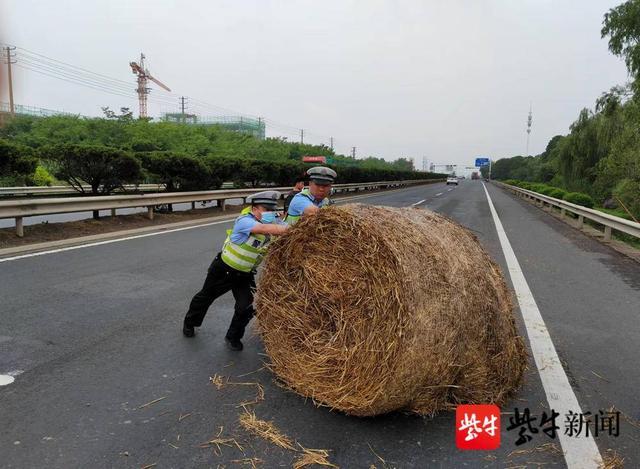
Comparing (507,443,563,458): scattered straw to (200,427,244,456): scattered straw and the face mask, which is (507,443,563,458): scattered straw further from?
the face mask

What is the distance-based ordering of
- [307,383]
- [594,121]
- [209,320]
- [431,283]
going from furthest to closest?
[594,121], [209,320], [307,383], [431,283]

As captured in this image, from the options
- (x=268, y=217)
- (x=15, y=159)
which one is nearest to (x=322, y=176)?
(x=268, y=217)

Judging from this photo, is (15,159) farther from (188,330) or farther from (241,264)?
(241,264)

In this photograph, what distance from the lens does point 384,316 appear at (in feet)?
9.87

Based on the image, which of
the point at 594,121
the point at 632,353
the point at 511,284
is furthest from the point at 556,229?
the point at 594,121

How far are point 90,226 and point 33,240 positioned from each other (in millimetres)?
2099

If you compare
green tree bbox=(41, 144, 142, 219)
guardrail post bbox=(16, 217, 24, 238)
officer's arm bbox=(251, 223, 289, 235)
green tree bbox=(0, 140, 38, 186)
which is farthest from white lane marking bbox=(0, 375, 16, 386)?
green tree bbox=(41, 144, 142, 219)

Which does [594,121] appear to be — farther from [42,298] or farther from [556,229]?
[42,298]

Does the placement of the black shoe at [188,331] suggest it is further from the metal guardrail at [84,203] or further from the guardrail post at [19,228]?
the guardrail post at [19,228]

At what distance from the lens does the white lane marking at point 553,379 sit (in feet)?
9.32

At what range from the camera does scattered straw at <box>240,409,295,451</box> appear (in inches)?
116

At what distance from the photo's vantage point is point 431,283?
120 inches

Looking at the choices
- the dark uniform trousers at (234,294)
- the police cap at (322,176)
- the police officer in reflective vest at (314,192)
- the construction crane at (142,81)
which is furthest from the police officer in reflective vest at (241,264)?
the construction crane at (142,81)

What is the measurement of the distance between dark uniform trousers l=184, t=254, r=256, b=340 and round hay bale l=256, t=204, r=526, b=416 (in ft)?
2.27
